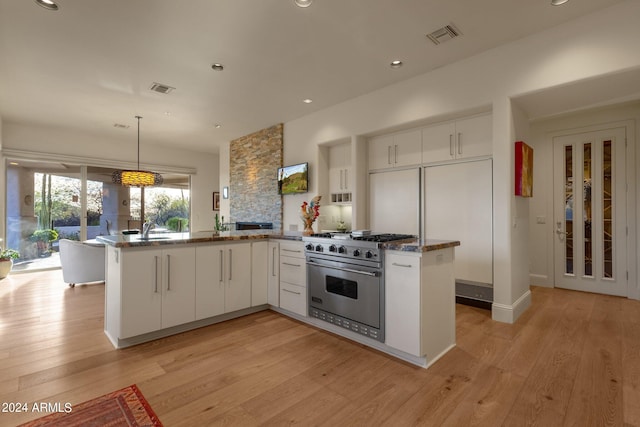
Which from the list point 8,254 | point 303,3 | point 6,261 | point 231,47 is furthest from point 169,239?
point 8,254

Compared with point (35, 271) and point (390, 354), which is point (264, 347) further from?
point (35, 271)

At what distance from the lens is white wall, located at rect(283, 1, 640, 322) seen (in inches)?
105

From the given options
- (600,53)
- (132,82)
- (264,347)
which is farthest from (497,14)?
(132,82)

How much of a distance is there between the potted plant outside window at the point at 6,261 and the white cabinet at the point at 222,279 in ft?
15.8

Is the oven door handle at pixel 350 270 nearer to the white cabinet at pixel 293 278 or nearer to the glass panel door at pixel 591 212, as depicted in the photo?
the white cabinet at pixel 293 278

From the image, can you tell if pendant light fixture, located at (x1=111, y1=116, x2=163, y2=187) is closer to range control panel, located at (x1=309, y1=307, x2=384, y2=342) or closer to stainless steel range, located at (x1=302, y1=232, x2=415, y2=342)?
stainless steel range, located at (x1=302, y1=232, x2=415, y2=342)

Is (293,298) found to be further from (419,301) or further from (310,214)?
(419,301)

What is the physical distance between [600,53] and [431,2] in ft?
5.07

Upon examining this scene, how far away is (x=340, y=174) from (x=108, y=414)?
4.19 m

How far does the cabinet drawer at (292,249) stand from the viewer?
3.19 m

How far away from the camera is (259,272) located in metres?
3.47

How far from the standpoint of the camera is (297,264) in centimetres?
322

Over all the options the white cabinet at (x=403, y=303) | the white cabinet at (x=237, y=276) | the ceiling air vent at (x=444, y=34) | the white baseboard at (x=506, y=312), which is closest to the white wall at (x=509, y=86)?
the white baseboard at (x=506, y=312)

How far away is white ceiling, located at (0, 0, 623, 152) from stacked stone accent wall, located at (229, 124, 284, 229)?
129cm
